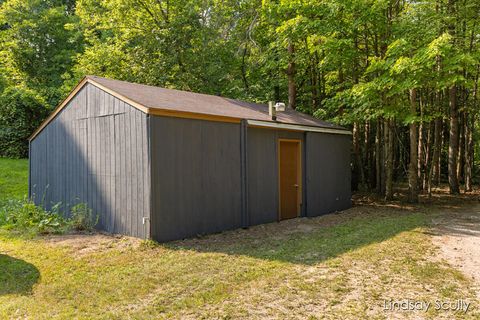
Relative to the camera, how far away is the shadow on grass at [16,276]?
417cm

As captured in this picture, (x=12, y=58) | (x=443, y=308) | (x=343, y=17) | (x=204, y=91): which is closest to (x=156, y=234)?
(x=443, y=308)

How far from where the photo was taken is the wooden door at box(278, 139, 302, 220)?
8.83 metres

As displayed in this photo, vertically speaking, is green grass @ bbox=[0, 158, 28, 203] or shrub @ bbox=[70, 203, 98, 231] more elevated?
green grass @ bbox=[0, 158, 28, 203]

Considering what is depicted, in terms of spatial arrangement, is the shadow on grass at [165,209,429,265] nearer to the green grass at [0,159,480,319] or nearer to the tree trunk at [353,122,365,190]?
the green grass at [0,159,480,319]

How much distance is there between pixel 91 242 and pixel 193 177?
1.99 metres

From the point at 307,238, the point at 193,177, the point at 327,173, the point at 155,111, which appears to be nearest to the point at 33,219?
the point at 193,177

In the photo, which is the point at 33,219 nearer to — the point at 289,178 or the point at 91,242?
the point at 91,242

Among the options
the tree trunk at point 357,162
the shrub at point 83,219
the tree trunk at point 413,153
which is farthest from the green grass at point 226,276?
the tree trunk at point 357,162

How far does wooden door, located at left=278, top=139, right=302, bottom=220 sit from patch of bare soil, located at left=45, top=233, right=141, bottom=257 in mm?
3851

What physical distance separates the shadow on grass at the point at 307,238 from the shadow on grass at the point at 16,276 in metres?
1.93

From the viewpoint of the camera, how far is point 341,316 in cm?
342

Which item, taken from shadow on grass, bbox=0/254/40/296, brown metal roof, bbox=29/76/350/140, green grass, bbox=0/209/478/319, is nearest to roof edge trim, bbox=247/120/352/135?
brown metal roof, bbox=29/76/350/140

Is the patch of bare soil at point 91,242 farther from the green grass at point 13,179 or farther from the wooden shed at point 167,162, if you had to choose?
the green grass at point 13,179

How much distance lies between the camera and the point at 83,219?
23.4 ft
